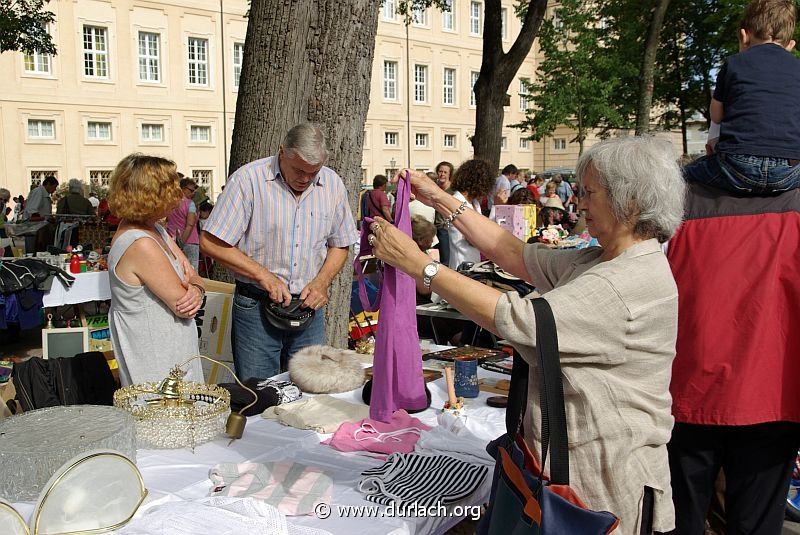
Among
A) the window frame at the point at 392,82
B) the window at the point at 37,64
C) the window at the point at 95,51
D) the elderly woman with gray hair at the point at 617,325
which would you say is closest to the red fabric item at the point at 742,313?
the elderly woman with gray hair at the point at 617,325

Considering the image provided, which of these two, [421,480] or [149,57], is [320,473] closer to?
[421,480]

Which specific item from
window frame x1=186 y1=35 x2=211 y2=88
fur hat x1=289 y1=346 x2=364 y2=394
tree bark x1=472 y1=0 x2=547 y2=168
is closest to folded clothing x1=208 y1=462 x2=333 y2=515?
fur hat x1=289 y1=346 x2=364 y2=394

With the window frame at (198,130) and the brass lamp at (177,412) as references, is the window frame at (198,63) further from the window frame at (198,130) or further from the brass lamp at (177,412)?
the brass lamp at (177,412)

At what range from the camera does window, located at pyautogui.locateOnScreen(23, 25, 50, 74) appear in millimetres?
24906

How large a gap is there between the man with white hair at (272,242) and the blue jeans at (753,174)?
6.01 feet

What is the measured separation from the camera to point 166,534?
1862mm

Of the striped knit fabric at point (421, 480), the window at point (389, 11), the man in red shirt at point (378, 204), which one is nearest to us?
the striped knit fabric at point (421, 480)

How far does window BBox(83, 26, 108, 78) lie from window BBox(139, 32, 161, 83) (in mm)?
1325

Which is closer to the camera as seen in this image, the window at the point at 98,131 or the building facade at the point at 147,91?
the building facade at the point at 147,91

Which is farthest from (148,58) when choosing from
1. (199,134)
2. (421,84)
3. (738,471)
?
(738,471)

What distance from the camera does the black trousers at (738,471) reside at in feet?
7.34

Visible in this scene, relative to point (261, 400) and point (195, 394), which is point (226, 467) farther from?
point (261, 400)

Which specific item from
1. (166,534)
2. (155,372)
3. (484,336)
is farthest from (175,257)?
(484,336)

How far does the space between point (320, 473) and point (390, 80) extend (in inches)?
1334
